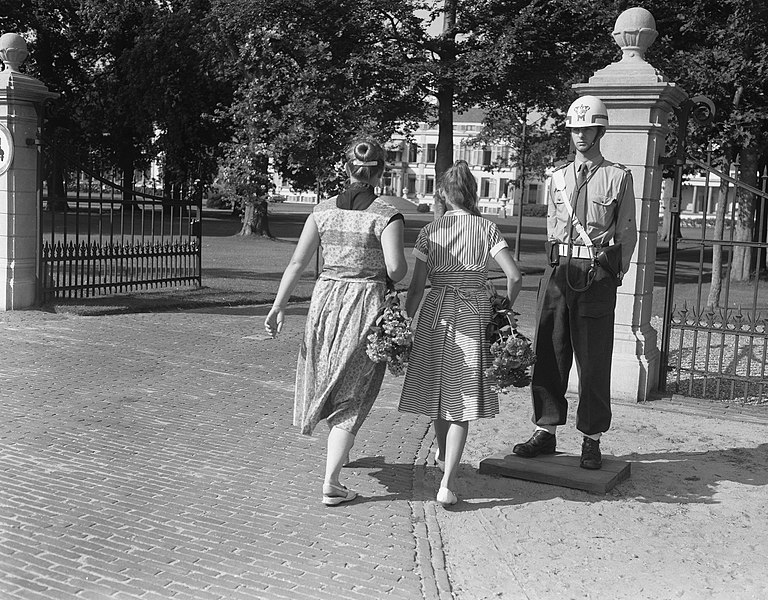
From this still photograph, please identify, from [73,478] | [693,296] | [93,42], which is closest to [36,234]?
[73,478]

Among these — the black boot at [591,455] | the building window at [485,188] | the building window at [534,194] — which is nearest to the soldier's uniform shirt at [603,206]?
the black boot at [591,455]

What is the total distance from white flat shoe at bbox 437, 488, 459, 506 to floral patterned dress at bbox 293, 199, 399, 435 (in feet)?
1.90

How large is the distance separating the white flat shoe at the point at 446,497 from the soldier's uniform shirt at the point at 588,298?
1.05 metres

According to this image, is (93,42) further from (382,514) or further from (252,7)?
(382,514)

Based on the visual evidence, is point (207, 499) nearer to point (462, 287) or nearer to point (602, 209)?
point (462, 287)

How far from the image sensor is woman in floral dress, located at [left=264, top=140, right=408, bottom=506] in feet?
16.5

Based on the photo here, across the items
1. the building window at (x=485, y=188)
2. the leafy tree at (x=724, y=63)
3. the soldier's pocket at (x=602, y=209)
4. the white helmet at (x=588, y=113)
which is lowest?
the soldier's pocket at (x=602, y=209)

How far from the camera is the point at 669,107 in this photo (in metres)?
8.13

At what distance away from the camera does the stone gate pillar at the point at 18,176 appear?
456 inches

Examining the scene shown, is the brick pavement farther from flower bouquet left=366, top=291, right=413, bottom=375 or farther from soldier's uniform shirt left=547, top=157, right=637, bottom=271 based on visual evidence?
soldier's uniform shirt left=547, top=157, right=637, bottom=271

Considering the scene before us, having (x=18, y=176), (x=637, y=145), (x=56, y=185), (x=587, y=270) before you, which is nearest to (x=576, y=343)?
(x=587, y=270)

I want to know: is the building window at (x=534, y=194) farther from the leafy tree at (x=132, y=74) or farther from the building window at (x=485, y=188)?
the leafy tree at (x=132, y=74)

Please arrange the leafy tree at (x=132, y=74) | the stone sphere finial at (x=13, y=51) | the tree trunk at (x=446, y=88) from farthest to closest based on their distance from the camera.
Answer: the leafy tree at (x=132, y=74) < the tree trunk at (x=446, y=88) < the stone sphere finial at (x=13, y=51)

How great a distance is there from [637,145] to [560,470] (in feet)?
11.1
